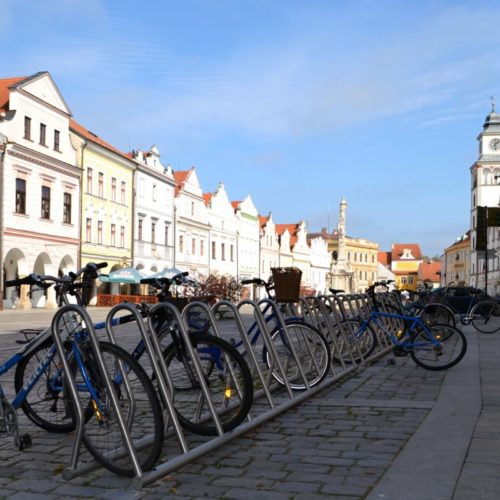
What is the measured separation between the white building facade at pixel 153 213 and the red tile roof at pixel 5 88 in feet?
38.5

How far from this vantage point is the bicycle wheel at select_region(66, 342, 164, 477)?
14.1 feet

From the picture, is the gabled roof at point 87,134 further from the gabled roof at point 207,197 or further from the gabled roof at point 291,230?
the gabled roof at point 291,230

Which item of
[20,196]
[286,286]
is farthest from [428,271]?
[286,286]

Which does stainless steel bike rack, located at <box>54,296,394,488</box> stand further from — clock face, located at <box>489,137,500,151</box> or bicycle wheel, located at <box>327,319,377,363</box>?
clock face, located at <box>489,137,500,151</box>

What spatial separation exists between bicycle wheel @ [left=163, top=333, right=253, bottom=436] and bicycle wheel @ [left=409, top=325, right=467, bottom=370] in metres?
4.31

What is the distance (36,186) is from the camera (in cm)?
3638

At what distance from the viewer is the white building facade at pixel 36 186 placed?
34062 mm

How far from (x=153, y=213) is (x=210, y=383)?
45.2 m

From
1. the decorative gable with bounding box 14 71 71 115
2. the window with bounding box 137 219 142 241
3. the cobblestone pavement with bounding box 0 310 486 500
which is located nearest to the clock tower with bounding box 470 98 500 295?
the window with bounding box 137 219 142 241

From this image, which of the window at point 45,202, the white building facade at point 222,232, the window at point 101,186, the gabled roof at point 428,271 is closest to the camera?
the window at point 45,202

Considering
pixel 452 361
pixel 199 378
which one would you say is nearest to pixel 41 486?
pixel 199 378

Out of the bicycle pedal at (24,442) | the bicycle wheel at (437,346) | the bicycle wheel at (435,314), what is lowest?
the bicycle pedal at (24,442)

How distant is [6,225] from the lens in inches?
1323

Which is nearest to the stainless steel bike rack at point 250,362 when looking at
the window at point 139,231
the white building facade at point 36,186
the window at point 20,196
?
the white building facade at point 36,186
